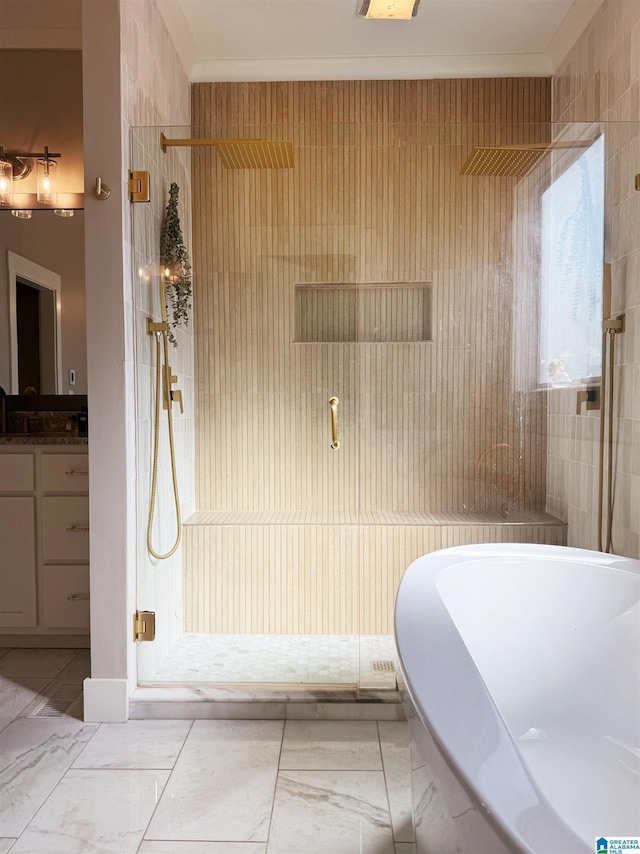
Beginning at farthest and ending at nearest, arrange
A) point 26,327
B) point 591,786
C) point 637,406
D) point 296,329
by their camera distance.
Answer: point 26,327, point 296,329, point 637,406, point 591,786

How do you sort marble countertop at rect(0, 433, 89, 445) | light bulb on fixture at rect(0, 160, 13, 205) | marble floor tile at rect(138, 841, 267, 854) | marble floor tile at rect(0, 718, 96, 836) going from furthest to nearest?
light bulb on fixture at rect(0, 160, 13, 205) < marble countertop at rect(0, 433, 89, 445) < marble floor tile at rect(0, 718, 96, 836) < marble floor tile at rect(138, 841, 267, 854)

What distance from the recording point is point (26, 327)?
125 inches

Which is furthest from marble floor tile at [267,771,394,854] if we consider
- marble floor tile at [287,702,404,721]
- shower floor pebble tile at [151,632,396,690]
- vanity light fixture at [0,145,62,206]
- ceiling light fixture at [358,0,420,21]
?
vanity light fixture at [0,145,62,206]

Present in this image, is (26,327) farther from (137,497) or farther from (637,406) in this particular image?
(637,406)

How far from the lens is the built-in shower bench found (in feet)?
8.36

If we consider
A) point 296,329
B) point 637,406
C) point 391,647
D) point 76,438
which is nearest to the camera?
point 637,406

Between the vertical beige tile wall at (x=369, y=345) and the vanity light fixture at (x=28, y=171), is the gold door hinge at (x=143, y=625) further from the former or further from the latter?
the vanity light fixture at (x=28, y=171)

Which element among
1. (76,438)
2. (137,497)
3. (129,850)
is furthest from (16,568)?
(129,850)

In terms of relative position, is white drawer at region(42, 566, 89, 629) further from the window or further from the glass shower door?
the window

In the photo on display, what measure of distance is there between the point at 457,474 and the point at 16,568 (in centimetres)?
197

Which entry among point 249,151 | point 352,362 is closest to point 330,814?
point 352,362

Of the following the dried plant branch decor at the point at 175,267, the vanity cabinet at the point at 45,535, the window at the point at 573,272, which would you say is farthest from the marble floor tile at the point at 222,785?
the window at the point at 573,272

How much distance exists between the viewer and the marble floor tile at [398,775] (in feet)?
5.47

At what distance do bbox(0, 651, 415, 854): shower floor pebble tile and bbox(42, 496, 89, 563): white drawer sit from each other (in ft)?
2.36
